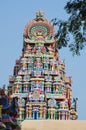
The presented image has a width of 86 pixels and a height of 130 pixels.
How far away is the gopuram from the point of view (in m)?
43.2

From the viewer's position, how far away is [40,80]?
44656mm

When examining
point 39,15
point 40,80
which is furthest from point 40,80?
point 39,15

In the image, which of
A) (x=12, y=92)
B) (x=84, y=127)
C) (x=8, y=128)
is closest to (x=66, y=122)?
→ (x=84, y=127)

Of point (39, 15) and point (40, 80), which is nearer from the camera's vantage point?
point (40, 80)

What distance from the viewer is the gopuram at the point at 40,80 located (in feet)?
142

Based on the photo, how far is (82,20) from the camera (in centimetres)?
858

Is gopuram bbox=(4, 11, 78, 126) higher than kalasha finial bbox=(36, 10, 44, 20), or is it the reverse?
kalasha finial bbox=(36, 10, 44, 20)

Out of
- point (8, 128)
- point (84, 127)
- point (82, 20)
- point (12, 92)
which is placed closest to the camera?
point (82, 20)

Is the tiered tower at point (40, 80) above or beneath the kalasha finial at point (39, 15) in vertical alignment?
beneath

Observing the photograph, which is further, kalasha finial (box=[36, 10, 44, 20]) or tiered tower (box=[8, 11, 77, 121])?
kalasha finial (box=[36, 10, 44, 20])

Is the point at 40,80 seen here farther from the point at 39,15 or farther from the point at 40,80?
the point at 39,15

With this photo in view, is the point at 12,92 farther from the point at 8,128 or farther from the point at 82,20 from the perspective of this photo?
the point at 82,20

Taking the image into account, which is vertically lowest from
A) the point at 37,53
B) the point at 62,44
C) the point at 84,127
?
the point at 84,127

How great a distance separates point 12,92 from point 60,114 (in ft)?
22.0
